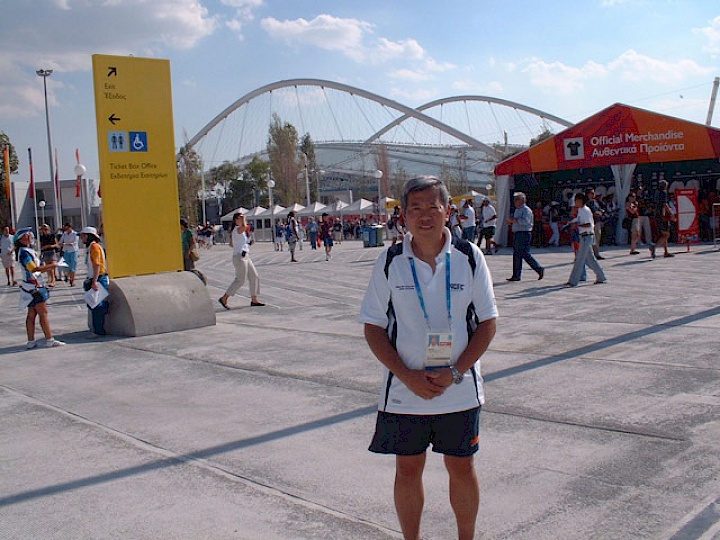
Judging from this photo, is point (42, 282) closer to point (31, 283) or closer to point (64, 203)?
point (31, 283)

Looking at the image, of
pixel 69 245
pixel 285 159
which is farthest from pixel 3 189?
pixel 69 245

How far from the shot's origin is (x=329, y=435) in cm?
546

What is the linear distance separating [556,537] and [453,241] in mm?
1523

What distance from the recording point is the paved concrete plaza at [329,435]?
396 cm

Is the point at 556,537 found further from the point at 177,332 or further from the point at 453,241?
the point at 177,332

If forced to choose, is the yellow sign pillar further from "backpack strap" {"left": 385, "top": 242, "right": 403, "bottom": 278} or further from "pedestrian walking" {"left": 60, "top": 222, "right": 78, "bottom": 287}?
"pedestrian walking" {"left": 60, "top": 222, "right": 78, "bottom": 287}

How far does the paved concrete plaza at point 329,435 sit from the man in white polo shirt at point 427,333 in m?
0.76

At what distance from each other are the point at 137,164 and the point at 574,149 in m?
19.0

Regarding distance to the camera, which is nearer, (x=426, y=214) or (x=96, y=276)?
(x=426, y=214)

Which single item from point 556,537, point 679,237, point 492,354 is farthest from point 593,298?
point 679,237

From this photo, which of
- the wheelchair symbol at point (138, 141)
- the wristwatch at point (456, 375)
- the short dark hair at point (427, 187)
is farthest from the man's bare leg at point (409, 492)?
the wheelchair symbol at point (138, 141)

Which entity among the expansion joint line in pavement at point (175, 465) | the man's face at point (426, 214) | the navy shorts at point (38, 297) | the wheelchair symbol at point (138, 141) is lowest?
the expansion joint line in pavement at point (175, 465)

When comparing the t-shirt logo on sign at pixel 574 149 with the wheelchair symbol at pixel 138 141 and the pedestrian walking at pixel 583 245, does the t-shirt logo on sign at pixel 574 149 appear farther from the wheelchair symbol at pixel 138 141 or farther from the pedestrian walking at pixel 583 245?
the wheelchair symbol at pixel 138 141

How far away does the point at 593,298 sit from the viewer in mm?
12117
